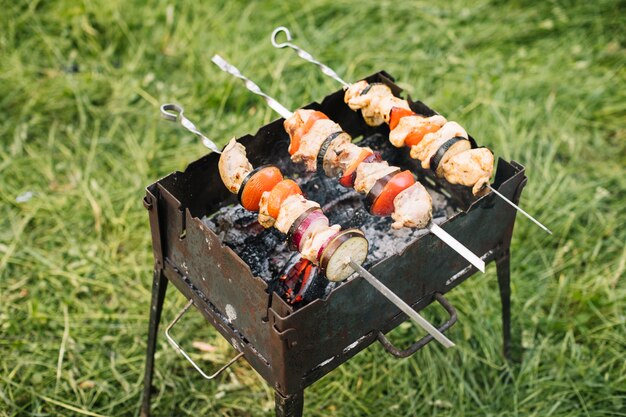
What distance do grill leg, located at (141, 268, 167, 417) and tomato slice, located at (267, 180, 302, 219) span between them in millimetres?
659

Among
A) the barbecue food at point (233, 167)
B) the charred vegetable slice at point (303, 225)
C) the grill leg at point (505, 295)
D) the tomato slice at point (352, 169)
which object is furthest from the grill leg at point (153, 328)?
the grill leg at point (505, 295)

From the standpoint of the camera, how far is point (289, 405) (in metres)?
2.70

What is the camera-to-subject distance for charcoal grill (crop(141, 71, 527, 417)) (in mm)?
2527

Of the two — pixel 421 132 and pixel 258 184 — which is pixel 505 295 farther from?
pixel 258 184

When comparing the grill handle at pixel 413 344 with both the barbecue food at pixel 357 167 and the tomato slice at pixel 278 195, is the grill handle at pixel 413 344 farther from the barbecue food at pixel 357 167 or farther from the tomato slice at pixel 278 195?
the tomato slice at pixel 278 195

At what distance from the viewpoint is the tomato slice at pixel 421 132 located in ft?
9.92

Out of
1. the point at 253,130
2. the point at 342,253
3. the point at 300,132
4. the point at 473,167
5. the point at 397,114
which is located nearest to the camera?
the point at 342,253

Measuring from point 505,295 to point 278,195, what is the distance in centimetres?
146

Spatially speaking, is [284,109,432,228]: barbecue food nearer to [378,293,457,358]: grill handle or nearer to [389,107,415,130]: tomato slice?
[389,107,415,130]: tomato slice

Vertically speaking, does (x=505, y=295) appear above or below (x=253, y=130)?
below

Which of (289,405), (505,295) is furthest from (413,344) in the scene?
(505,295)

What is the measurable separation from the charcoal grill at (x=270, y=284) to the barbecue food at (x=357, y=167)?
11 centimetres

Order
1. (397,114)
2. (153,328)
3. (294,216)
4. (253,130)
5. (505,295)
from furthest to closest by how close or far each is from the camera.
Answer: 1. (253,130)
2. (505,295)
3. (153,328)
4. (397,114)
5. (294,216)

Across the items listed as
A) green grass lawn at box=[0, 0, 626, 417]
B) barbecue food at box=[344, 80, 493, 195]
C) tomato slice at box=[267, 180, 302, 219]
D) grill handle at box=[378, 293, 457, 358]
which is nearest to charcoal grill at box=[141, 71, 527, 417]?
grill handle at box=[378, 293, 457, 358]
